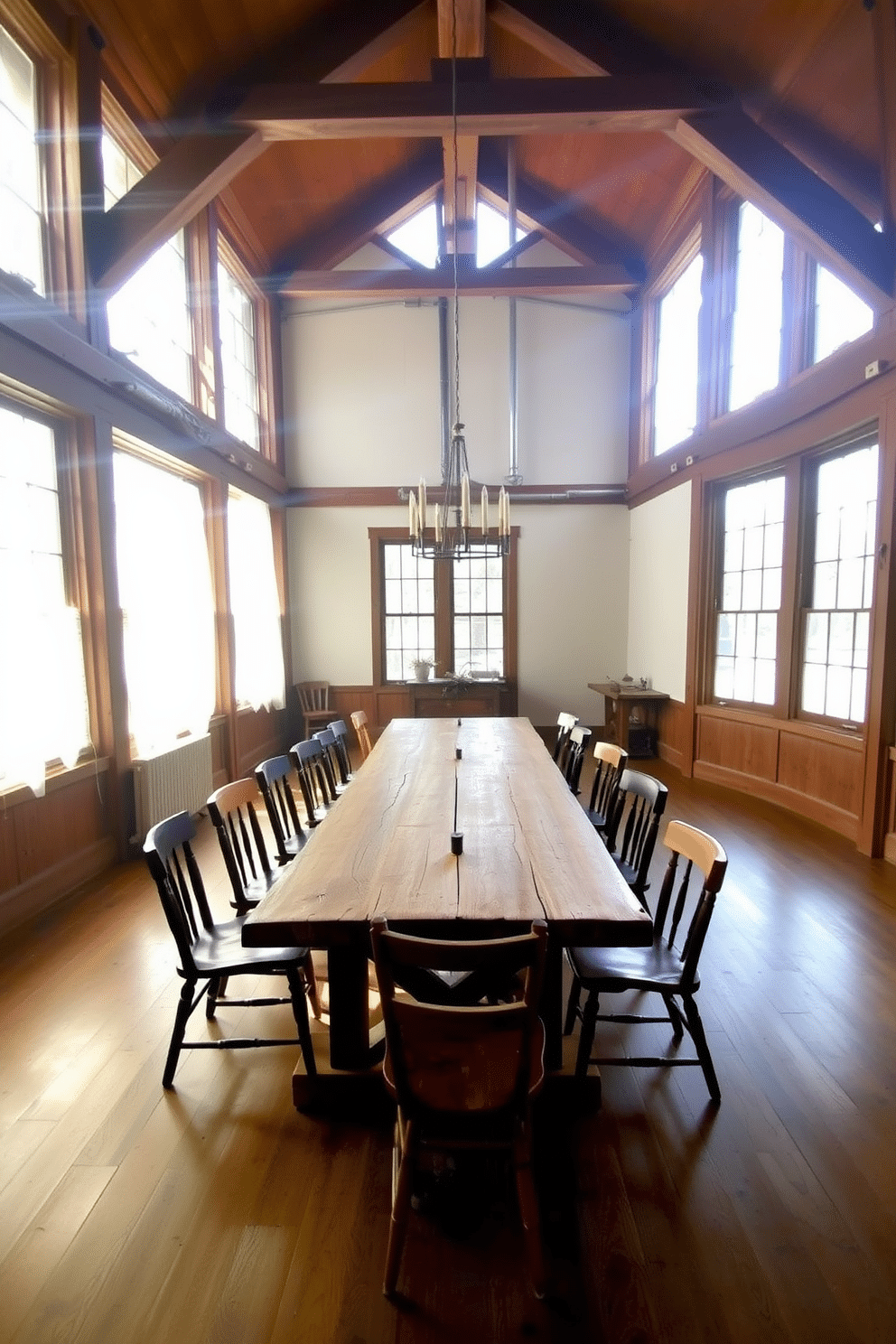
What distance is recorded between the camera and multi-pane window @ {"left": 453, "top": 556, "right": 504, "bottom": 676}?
7.14 m

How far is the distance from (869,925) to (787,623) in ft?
7.67

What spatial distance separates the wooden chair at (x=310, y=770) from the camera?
2.97 metres

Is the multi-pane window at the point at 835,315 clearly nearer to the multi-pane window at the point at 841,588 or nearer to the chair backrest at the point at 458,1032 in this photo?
the multi-pane window at the point at 841,588

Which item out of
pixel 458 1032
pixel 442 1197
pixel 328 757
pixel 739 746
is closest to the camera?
pixel 458 1032

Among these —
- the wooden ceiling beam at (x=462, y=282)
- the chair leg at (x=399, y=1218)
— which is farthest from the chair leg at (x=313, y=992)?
the wooden ceiling beam at (x=462, y=282)

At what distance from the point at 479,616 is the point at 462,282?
350 centimetres

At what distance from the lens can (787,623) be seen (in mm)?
4543

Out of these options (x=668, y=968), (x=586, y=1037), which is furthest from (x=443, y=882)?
A: (x=668, y=968)

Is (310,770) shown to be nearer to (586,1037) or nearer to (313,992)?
(313,992)

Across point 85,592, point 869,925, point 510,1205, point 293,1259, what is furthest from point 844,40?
point 293,1259

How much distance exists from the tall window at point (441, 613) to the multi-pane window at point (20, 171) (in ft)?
13.8

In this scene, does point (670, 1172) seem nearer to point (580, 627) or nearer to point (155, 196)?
point (155, 196)

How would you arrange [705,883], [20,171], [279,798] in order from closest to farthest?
[705,883]
[279,798]
[20,171]

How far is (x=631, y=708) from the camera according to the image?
6.45 metres
